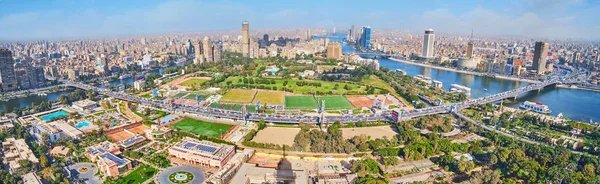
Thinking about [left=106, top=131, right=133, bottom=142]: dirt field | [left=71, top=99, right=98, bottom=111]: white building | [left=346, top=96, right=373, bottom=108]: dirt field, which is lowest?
[left=106, top=131, right=133, bottom=142]: dirt field

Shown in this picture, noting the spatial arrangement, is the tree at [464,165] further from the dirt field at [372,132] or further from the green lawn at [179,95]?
the green lawn at [179,95]

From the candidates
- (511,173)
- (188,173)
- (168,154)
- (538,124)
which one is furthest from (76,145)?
(538,124)

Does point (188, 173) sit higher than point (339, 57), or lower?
lower

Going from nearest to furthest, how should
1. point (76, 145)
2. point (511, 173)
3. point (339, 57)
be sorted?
point (511, 173) < point (76, 145) < point (339, 57)

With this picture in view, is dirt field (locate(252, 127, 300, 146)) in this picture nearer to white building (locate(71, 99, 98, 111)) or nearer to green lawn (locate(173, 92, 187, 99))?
green lawn (locate(173, 92, 187, 99))

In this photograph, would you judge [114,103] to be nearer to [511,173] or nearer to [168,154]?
[168,154]

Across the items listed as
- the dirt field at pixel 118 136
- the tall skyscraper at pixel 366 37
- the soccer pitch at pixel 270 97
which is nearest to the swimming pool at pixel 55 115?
the dirt field at pixel 118 136

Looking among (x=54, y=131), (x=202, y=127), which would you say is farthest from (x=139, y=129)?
(x=54, y=131)

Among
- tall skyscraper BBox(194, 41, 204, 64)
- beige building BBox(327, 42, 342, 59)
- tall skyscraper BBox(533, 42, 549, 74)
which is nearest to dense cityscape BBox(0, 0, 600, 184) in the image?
tall skyscraper BBox(533, 42, 549, 74)
